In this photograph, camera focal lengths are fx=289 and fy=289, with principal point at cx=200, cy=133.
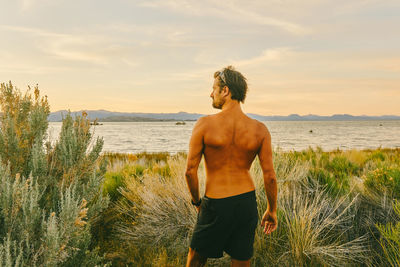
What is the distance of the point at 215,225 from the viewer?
2.83 metres

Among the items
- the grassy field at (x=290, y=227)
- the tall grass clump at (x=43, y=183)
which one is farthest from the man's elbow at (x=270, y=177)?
the tall grass clump at (x=43, y=183)

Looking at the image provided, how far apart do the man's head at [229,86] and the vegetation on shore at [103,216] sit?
5.40ft

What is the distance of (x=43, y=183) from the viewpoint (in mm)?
3570

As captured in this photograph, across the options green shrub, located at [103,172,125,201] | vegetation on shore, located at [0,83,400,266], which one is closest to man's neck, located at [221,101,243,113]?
vegetation on shore, located at [0,83,400,266]

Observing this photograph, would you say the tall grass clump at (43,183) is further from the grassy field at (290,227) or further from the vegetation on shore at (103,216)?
the grassy field at (290,227)

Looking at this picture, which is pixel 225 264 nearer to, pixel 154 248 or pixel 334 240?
pixel 154 248

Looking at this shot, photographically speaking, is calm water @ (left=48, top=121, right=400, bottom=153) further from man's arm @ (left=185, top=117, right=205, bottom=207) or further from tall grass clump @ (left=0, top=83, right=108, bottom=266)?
man's arm @ (left=185, top=117, right=205, bottom=207)

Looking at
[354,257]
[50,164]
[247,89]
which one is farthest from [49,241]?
[354,257]

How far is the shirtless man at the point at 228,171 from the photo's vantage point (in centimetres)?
281

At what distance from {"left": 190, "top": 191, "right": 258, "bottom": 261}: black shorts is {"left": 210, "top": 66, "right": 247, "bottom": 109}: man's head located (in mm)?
966

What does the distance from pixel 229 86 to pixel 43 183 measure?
8.45 ft

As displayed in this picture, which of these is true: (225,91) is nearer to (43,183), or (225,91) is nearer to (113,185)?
(43,183)

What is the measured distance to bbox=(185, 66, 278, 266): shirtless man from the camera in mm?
2807

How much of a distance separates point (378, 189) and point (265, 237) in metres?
2.76
